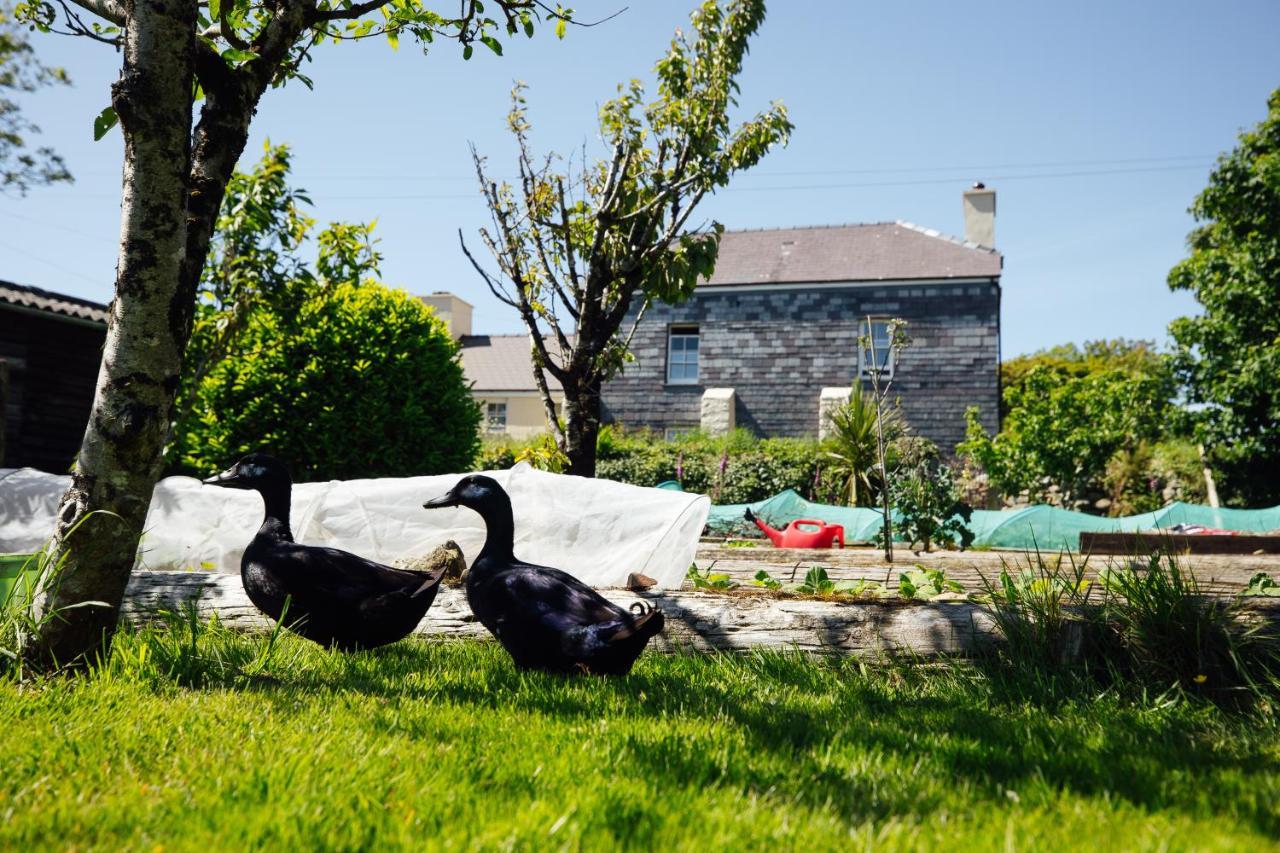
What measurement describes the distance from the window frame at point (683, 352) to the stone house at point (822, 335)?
0.10 ft

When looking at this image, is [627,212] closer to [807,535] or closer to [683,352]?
[807,535]

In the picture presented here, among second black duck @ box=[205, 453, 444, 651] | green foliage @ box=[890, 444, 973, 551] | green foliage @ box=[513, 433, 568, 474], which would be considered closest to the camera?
second black duck @ box=[205, 453, 444, 651]

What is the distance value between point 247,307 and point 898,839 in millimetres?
8770

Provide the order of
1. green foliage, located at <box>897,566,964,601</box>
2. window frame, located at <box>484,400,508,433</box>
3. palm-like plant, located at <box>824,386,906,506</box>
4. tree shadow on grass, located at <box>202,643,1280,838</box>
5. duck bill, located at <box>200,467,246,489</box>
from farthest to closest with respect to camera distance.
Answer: window frame, located at <box>484,400,508,433</box> < palm-like plant, located at <box>824,386,906,506</box> < green foliage, located at <box>897,566,964,601</box> < duck bill, located at <box>200,467,246,489</box> < tree shadow on grass, located at <box>202,643,1280,838</box>

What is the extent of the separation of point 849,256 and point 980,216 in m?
3.59

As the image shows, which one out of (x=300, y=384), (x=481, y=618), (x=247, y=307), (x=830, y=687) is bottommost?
(x=830, y=687)

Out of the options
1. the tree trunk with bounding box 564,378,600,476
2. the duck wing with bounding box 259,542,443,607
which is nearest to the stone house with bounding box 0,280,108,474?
the tree trunk with bounding box 564,378,600,476

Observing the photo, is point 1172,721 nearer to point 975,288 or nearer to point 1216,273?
point 1216,273

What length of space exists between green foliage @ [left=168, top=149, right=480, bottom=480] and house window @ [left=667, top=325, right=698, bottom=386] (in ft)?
42.8

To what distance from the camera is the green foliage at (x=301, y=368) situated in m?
9.23

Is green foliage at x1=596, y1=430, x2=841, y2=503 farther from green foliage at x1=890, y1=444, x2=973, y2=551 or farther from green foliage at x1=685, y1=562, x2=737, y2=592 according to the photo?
green foliage at x1=685, y1=562, x2=737, y2=592

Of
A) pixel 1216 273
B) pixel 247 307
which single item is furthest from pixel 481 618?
pixel 1216 273

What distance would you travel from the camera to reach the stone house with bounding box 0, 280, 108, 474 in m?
13.0

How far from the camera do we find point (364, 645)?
4.07 meters
